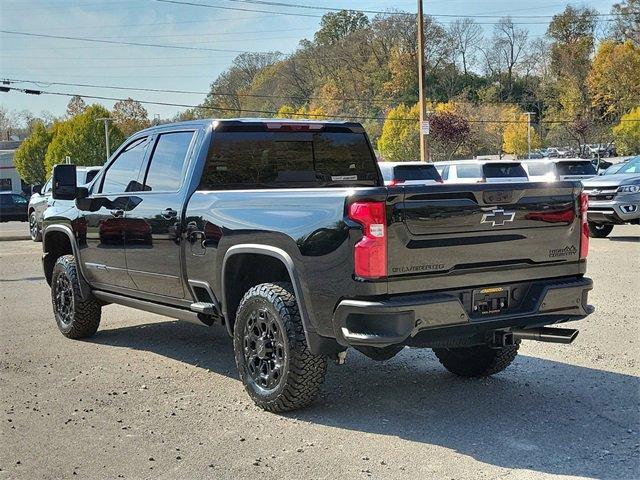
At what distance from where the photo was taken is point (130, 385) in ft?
18.7

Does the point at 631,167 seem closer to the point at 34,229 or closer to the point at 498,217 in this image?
the point at 498,217

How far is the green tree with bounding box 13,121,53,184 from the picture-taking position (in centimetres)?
7306

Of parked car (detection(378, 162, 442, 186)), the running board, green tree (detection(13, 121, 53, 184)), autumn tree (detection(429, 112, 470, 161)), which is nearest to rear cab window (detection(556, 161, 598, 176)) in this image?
parked car (detection(378, 162, 442, 186))

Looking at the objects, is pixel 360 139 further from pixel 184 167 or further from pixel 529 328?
pixel 529 328

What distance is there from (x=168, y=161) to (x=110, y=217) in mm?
891

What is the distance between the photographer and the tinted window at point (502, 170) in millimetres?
18953

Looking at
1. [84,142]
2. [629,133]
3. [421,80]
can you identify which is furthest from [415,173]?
[84,142]

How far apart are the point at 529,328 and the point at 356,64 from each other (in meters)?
86.7

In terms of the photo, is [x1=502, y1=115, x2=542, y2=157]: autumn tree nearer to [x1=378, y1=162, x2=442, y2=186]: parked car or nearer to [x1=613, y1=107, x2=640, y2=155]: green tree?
[x1=613, y1=107, x2=640, y2=155]: green tree

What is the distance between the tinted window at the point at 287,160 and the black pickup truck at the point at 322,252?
0.04 feet

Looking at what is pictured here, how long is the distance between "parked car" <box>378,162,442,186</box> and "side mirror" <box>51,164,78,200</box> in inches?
432

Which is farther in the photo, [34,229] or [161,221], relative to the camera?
[34,229]

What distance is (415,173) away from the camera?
17688 mm

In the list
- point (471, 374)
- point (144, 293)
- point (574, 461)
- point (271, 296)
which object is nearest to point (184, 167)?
point (144, 293)
